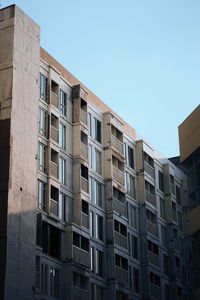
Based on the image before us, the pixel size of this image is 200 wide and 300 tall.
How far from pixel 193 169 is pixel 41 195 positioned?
1451 cm

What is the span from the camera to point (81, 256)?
55.2m

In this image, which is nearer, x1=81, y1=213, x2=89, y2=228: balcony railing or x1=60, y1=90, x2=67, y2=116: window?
x1=81, y1=213, x2=89, y2=228: balcony railing

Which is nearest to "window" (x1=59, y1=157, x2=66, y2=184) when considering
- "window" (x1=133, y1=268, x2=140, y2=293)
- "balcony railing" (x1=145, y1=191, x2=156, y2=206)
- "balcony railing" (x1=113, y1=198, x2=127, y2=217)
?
"balcony railing" (x1=113, y1=198, x2=127, y2=217)

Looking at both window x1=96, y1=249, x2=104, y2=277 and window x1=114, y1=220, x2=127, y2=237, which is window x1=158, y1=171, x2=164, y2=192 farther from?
window x1=96, y1=249, x2=104, y2=277

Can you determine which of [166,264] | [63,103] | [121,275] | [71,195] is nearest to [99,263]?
[121,275]

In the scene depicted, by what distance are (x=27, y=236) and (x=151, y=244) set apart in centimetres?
2206

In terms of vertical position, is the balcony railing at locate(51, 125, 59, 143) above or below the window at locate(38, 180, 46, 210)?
above

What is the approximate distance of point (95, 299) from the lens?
189 feet

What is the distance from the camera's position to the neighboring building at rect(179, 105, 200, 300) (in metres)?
41.1

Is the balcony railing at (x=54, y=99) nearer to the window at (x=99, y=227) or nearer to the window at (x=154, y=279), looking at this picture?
the window at (x=99, y=227)

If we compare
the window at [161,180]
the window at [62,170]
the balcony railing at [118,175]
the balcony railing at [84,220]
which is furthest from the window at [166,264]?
the window at [62,170]

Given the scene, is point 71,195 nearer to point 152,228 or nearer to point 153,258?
point 153,258

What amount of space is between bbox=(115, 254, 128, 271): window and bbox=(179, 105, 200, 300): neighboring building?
19.5m

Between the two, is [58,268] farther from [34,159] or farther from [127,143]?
[127,143]
